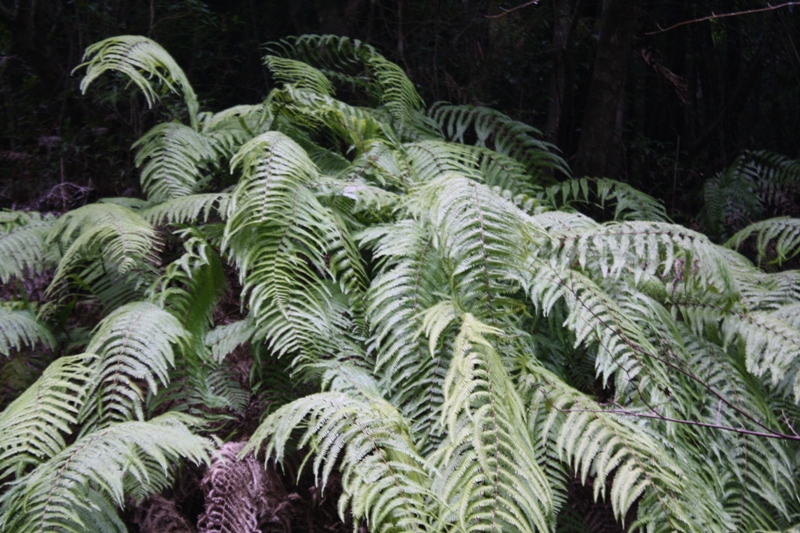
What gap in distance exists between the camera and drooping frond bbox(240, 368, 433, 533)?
1.35 meters

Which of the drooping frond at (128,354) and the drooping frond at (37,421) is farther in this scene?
the drooping frond at (128,354)

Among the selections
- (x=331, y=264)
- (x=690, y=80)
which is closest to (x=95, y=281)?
(x=331, y=264)

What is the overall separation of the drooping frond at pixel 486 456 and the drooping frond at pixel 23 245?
4.97 feet

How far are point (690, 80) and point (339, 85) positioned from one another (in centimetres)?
256

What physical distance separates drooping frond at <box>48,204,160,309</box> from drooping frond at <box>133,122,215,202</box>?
0.90ft

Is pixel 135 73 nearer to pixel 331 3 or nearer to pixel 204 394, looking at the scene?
pixel 204 394

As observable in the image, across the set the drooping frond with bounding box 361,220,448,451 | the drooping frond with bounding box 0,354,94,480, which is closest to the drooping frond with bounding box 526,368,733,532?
the drooping frond with bounding box 361,220,448,451

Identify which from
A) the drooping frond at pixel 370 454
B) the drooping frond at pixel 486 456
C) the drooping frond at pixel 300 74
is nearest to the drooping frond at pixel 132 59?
the drooping frond at pixel 300 74

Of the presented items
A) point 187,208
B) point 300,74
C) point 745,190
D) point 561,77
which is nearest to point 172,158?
point 187,208

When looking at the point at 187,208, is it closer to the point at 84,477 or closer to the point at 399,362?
the point at 399,362

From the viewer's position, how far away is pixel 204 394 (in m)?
1.90

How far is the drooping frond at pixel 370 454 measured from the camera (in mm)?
1352

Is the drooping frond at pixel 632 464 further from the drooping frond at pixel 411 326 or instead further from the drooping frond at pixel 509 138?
the drooping frond at pixel 509 138

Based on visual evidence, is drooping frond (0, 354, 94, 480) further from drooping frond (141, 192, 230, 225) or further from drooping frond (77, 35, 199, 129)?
drooping frond (77, 35, 199, 129)
